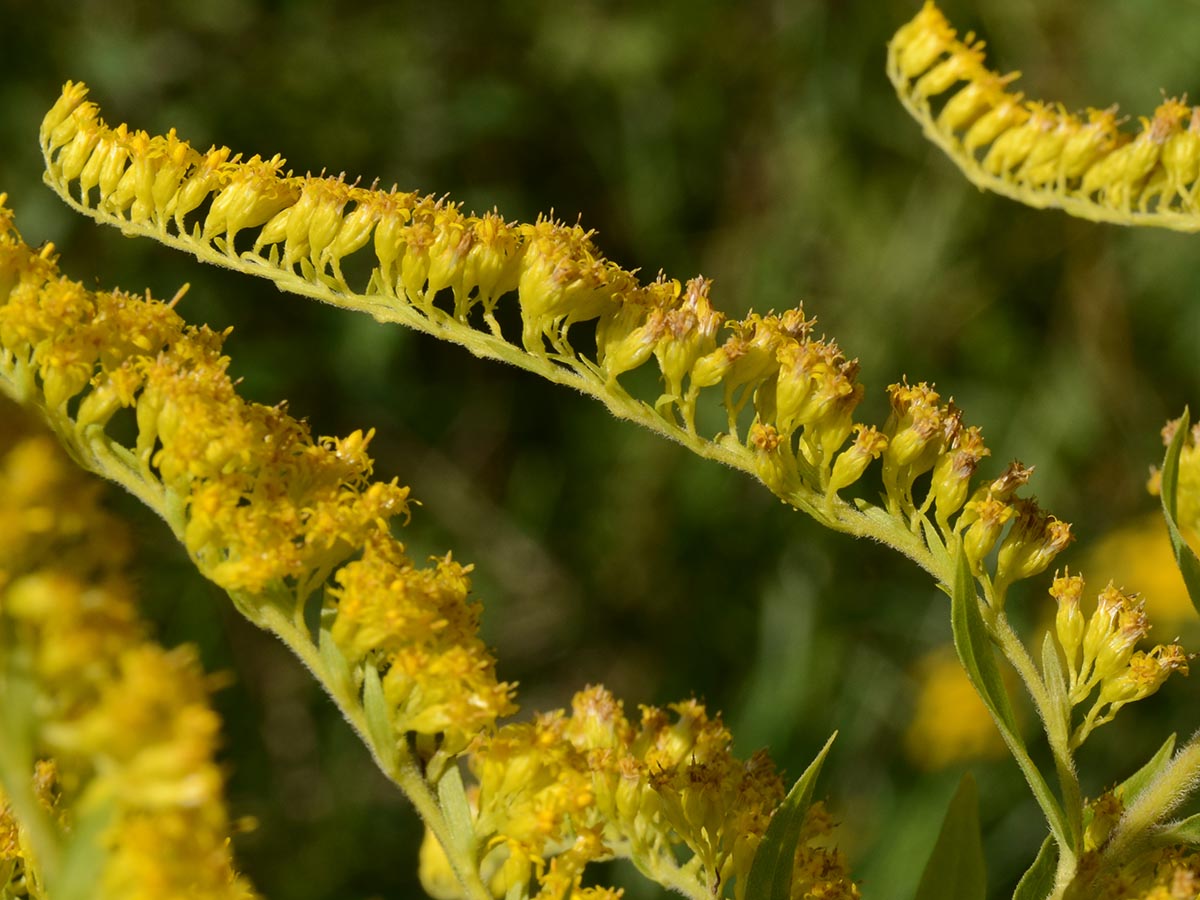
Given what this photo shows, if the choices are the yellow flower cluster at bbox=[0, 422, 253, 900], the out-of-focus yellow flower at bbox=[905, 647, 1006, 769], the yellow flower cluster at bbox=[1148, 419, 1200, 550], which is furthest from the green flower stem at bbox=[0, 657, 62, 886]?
the out-of-focus yellow flower at bbox=[905, 647, 1006, 769]

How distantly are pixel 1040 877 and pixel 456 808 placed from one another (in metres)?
0.60

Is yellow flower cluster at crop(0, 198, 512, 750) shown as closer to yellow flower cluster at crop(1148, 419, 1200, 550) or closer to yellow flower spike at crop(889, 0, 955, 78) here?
yellow flower cluster at crop(1148, 419, 1200, 550)

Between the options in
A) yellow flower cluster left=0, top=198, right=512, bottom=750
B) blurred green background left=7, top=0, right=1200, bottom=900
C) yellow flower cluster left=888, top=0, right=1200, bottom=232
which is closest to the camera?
yellow flower cluster left=0, top=198, right=512, bottom=750

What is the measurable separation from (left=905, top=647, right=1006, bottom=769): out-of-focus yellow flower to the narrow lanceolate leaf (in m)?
2.78

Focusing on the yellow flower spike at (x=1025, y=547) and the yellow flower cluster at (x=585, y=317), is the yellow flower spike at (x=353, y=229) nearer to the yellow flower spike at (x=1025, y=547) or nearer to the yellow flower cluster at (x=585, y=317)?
the yellow flower cluster at (x=585, y=317)

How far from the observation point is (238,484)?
49.0 inches

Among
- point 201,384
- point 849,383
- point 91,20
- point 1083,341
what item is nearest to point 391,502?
point 201,384

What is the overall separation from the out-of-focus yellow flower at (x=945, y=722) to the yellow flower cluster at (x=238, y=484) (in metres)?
3.04

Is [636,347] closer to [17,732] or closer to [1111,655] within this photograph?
[1111,655]

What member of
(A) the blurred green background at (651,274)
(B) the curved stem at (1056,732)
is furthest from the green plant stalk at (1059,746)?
(A) the blurred green background at (651,274)

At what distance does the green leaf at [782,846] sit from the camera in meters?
1.35

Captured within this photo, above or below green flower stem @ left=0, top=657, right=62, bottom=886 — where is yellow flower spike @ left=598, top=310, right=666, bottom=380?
above

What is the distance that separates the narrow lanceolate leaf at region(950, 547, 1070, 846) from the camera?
4.34ft

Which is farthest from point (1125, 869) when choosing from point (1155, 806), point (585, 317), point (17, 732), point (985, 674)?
point (17, 732)
